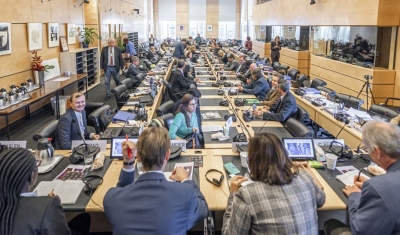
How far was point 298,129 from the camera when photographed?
159 inches

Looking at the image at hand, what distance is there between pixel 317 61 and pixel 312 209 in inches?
387

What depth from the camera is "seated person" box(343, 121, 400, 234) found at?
184 centimetres

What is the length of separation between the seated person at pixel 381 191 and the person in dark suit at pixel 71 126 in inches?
108

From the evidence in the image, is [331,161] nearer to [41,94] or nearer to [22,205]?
[22,205]

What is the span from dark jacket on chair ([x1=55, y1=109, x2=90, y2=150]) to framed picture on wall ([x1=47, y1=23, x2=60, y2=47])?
219 inches

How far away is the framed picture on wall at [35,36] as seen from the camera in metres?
7.71

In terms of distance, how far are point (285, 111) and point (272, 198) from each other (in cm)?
324

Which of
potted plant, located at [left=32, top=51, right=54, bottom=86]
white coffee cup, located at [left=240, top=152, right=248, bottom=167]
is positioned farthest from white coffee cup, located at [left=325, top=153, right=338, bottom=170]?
potted plant, located at [left=32, top=51, right=54, bottom=86]

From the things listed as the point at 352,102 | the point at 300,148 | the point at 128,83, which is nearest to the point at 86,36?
the point at 128,83

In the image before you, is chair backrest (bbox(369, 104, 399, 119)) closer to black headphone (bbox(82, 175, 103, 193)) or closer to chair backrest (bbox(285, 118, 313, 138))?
chair backrest (bbox(285, 118, 313, 138))

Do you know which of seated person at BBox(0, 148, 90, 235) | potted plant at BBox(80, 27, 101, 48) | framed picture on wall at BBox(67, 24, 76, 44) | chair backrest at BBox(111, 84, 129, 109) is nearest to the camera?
seated person at BBox(0, 148, 90, 235)

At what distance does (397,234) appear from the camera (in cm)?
186

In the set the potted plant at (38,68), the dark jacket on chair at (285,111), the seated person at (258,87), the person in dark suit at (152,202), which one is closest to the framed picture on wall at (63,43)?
the potted plant at (38,68)

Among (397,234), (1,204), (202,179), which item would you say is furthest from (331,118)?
(1,204)
